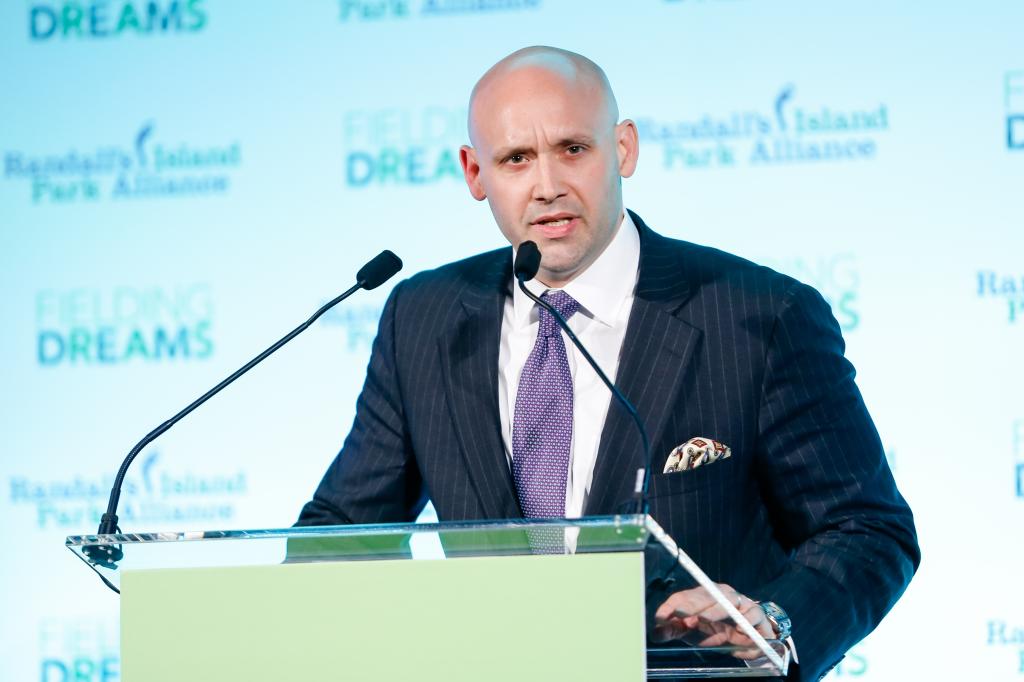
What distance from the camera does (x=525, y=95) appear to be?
98.4 inches

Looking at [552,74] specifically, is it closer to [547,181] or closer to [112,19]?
[547,181]

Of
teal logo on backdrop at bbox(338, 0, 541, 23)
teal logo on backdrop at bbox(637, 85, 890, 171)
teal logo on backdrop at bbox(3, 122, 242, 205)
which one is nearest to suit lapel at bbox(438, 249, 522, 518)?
teal logo on backdrop at bbox(637, 85, 890, 171)

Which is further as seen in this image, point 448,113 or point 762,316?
point 448,113

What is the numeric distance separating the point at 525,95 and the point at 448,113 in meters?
1.52

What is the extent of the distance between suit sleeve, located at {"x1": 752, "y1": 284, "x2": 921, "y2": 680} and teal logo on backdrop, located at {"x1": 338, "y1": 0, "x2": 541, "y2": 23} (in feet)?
6.10

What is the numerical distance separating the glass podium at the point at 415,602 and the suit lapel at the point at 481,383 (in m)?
0.66

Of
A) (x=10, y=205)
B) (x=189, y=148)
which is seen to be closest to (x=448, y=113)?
(x=189, y=148)

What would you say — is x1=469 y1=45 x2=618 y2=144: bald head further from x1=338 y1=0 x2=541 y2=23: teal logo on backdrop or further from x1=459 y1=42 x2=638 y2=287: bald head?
x1=338 y1=0 x2=541 y2=23: teal logo on backdrop

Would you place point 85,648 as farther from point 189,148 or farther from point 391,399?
point 391,399

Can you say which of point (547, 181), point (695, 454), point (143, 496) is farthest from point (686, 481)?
point (143, 496)

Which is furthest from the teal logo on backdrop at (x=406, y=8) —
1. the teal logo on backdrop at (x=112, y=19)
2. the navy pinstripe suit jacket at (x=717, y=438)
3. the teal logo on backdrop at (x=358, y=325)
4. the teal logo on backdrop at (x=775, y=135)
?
the navy pinstripe suit jacket at (x=717, y=438)

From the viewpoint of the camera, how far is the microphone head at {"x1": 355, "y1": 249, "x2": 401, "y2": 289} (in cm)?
226

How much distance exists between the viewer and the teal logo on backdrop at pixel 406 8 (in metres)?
3.99

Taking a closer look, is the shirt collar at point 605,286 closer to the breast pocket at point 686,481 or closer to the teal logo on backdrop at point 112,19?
the breast pocket at point 686,481
